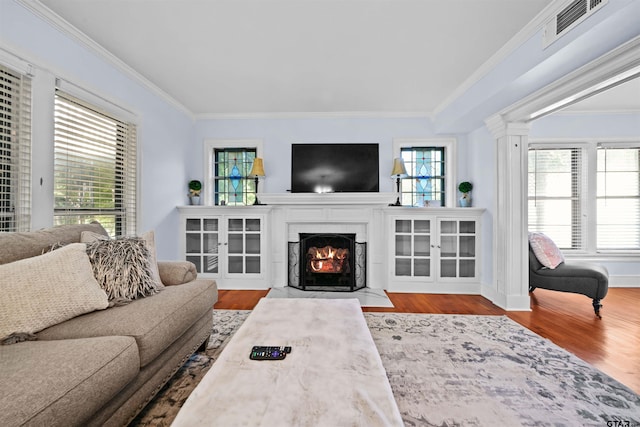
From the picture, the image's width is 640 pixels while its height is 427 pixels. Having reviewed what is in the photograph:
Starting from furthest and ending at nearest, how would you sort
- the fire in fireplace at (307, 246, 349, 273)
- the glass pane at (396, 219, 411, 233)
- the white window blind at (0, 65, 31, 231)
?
the fire in fireplace at (307, 246, 349, 273) → the glass pane at (396, 219, 411, 233) → the white window blind at (0, 65, 31, 231)

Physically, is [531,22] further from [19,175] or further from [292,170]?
[19,175]

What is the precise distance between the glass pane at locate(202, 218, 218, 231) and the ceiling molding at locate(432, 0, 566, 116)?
352 cm

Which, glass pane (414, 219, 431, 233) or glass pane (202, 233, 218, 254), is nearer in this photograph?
glass pane (414, 219, 431, 233)

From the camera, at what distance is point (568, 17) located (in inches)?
71.7

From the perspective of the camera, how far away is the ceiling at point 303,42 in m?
2.00

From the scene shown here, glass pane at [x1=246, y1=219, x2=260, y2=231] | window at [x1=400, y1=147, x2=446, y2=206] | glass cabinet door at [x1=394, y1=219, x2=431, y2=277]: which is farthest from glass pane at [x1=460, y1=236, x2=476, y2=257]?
glass pane at [x1=246, y1=219, x2=260, y2=231]

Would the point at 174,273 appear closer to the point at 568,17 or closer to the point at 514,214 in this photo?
the point at 568,17

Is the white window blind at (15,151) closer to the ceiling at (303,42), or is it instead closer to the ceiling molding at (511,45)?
the ceiling at (303,42)

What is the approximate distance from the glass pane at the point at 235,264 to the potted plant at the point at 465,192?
3.22 metres

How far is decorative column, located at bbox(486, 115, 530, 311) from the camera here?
123 inches

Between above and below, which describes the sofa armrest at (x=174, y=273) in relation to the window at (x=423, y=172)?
below

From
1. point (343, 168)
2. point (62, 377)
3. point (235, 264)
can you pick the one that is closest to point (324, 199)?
point (343, 168)

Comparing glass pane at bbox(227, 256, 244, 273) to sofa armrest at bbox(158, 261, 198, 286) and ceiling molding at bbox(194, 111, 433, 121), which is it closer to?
sofa armrest at bbox(158, 261, 198, 286)

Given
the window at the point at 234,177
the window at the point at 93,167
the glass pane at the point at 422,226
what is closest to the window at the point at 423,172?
the glass pane at the point at 422,226
